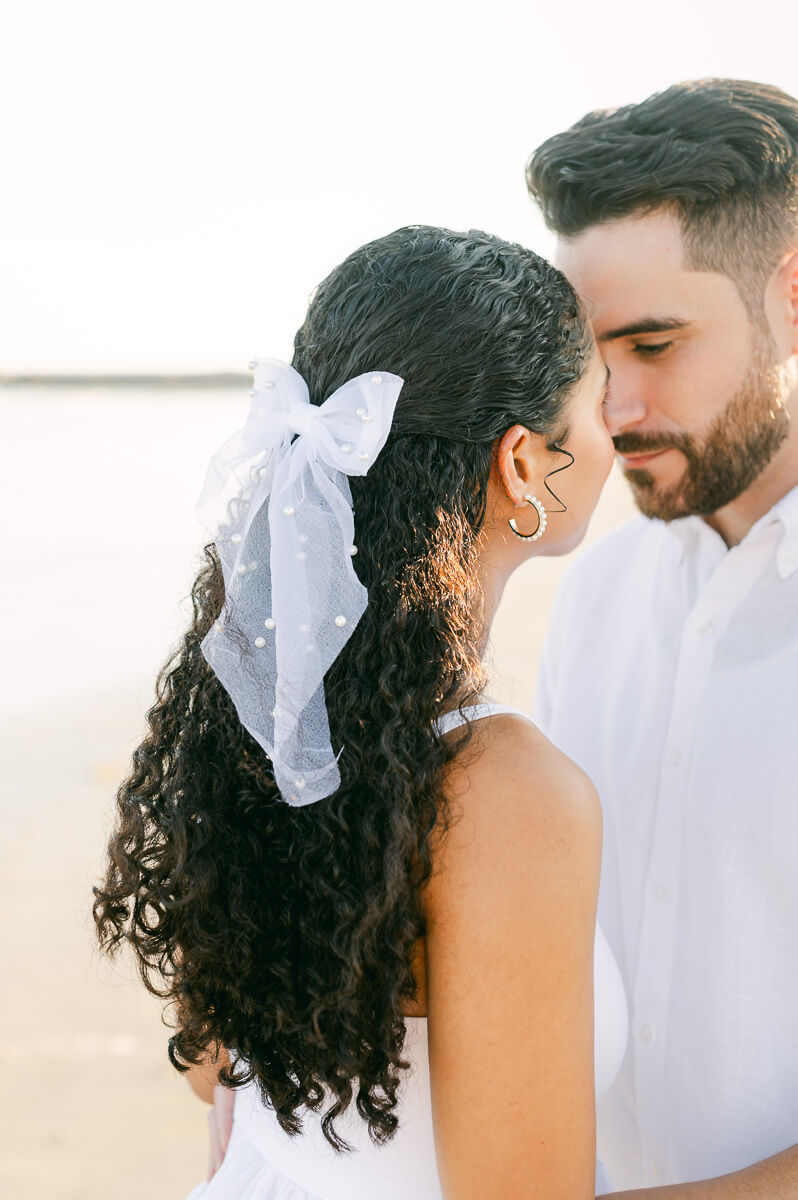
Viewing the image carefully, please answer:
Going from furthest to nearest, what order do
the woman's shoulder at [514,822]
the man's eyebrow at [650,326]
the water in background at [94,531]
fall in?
1. the water in background at [94,531]
2. the man's eyebrow at [650,326]
3. the woman's shoulder at [514,822]

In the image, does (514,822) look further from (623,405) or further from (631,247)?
(631,247)

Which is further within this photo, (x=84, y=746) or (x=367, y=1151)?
(x=84, y=746)

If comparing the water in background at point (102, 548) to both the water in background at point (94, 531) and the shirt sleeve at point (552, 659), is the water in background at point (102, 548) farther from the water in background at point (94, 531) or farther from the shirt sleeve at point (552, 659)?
the shirt sleeve at point (552, 659)

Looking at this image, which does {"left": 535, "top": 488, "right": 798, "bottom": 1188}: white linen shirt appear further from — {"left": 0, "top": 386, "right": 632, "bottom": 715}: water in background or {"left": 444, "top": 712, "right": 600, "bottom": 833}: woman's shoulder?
{"left": 0, "top": 386, "right": 632, "bottom": 715}: water in background

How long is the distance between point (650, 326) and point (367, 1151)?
1.70 metres

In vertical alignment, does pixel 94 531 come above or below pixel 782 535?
below

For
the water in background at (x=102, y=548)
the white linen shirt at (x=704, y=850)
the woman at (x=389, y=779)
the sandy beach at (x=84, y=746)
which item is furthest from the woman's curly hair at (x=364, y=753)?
the water in background at (x=102, y=548)

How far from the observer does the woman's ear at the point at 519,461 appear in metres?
1.47

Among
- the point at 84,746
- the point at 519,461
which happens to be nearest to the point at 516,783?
the point at 519,461

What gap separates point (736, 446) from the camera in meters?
2.15

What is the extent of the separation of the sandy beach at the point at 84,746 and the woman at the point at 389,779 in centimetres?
21

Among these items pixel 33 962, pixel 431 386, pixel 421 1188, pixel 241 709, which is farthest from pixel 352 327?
pixel 33 962

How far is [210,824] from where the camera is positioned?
136 centimetres

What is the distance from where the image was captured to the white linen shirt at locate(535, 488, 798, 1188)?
1.72m
